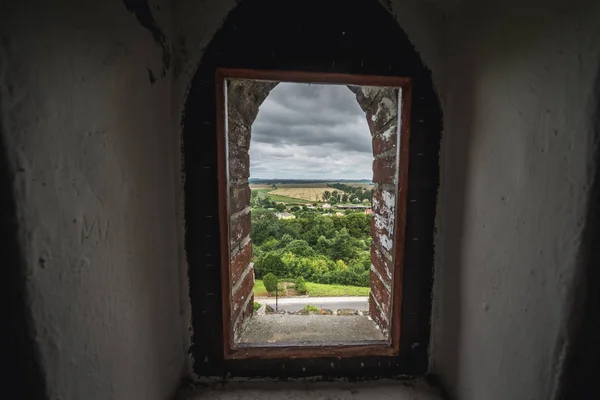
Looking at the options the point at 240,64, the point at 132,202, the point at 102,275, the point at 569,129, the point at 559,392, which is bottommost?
the point at 559,392

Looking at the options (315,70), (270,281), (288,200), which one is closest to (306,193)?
(288,200)

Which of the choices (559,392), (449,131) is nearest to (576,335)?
(559,392)

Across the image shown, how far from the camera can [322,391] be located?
631mm

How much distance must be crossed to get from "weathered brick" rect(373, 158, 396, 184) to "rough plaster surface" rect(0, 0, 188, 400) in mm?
533

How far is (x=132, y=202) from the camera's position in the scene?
468mm

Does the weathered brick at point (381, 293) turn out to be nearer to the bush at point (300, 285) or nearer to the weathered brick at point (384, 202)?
the weathered brick at point (384, 202)

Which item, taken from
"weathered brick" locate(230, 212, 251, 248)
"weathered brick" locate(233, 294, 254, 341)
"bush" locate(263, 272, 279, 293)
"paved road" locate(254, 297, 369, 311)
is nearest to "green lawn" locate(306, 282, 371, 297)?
"paved road" locate(254, 297, 369, 311)

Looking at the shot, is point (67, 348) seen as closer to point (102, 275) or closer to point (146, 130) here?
point (102, 275)

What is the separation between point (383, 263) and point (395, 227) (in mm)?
149

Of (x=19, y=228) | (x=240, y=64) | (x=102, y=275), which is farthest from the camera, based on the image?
(x=240, y=64)

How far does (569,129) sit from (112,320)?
2.31 ft

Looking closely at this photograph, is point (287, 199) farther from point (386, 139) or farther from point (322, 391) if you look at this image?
point (322, 391)

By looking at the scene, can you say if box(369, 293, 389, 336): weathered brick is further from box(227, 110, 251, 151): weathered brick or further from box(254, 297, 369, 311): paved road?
box(254, 297, 369, 311): paved road

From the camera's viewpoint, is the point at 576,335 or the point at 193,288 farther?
the point at 193,288
